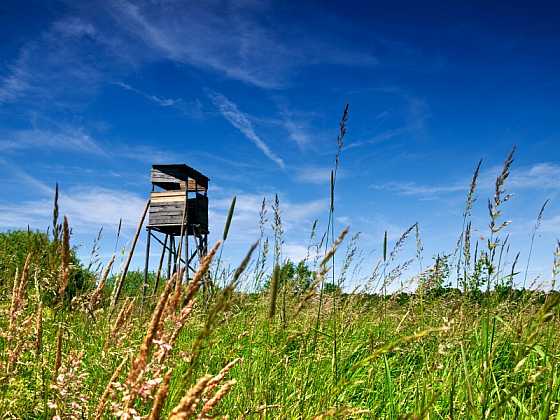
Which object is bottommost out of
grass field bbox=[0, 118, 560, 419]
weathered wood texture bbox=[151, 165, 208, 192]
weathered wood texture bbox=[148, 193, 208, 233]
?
grass field bbox=[0, 118, 560, 419]

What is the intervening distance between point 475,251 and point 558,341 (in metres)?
1.87

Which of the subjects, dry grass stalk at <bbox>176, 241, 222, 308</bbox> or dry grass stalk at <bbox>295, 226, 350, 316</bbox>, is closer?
dry grass stalk at <bbox>176, 241, 222, 308</bbox>

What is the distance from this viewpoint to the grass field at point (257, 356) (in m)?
1.34

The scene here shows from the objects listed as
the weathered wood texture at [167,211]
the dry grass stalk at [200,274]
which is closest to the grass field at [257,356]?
the dry grass stalk at [200,274]

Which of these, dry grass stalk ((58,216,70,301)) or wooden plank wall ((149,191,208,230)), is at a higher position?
wooden plank wall ((149,191,208,230))

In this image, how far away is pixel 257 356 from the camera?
387 cm

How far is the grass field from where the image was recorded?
1340mm

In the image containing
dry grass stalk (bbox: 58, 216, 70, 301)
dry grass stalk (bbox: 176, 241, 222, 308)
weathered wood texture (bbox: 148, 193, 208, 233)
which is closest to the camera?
dry grass stalk (bbox: 176, 241, 222, 308)

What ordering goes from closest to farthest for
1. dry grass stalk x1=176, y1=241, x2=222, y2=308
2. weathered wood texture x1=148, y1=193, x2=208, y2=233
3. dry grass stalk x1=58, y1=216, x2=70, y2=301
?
dry grass stalk x1=176, y1=241, x2=222, y2=308
dry grass stalk x1=58, y1=216, x2=70, y2=301
weathered wood texture x1=148, y1=193, x2=208, y2=233

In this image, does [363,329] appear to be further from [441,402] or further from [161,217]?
[161,217]

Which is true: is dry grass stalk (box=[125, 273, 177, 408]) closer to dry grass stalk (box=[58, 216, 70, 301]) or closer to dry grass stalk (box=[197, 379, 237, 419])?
dry grass stalk (box=[197, 379, 237, 419])

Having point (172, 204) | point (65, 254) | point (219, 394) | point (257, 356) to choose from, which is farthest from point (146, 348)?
point (172, 204)

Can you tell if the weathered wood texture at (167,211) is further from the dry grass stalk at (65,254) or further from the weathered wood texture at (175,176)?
the dry grass stalk at (65,254)

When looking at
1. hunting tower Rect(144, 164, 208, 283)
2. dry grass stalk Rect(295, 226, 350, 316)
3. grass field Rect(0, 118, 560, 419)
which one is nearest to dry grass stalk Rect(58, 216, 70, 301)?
grass field Rect(0, 118, 560, 419)
